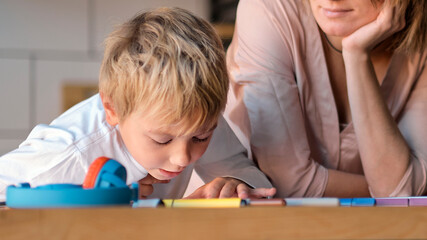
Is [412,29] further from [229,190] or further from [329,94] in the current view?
[229,190]

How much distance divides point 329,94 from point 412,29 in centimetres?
24

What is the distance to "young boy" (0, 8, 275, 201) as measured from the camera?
3.12 feet

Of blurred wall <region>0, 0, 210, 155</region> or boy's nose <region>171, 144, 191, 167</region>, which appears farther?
blurred wall <region>0, 0, 210, 155</region>

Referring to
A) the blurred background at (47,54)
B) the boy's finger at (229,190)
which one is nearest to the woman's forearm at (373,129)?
the boy's finger at (229,190)

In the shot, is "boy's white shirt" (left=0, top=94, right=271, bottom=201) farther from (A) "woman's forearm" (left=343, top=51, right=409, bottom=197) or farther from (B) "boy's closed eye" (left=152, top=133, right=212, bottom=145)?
(A) "woman's forearm" (left=343, top=51, right=409, bottom=197)

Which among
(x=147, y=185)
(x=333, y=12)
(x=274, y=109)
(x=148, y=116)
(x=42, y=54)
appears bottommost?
(x=42, y=54)

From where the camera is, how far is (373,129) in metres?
1.30

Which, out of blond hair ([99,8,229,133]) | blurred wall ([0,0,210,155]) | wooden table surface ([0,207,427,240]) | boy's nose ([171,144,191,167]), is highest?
wooden table surface ([0,207,427,240])

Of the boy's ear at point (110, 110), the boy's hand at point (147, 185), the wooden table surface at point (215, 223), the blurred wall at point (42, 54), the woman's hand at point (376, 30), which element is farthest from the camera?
the blurred wall at point (42, 54)

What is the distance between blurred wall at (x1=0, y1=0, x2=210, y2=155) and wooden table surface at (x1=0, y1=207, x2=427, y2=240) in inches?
109

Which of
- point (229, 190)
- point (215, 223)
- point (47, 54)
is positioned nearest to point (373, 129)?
point (229, 190)

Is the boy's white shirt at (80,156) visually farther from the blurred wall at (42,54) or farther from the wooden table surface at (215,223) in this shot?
the blurred wall at (42,54)

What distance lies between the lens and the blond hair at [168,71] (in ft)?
3.10

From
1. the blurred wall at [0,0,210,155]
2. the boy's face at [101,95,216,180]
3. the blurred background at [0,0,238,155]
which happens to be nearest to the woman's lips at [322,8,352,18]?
the boy's face at [101,95,216,180]
